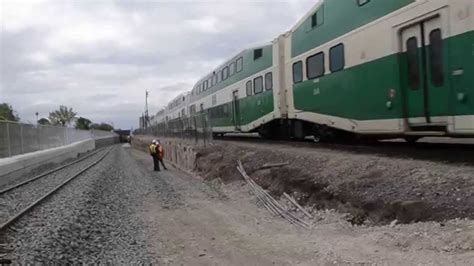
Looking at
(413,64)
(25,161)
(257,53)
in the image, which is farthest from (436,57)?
(25,161)

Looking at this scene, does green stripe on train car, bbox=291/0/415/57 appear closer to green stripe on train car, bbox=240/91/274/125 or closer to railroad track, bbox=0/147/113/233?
green stripe on train car, bbox=240/91/274/125

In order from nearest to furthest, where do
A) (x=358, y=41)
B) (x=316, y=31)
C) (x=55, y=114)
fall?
(x=358, y=41), (x=316, y=31), (x=55, y=114)

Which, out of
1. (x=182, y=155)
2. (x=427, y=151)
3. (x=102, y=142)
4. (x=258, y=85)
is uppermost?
(x=258, y=85)

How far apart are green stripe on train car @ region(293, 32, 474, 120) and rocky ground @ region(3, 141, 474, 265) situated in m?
2.86

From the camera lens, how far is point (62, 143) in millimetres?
41906

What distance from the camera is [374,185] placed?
1015 cm

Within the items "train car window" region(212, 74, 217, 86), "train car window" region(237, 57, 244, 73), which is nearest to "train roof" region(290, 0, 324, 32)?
"train car window" region(237, 57, 244, 73)

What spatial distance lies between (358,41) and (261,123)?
33.8ft

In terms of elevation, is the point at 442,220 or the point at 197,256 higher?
the point at 442,220

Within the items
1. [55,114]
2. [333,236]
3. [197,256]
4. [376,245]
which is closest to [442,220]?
[376,245]

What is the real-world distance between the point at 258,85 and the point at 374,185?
45.6 feet

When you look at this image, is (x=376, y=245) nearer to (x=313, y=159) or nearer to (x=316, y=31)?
(x=313, y=159)

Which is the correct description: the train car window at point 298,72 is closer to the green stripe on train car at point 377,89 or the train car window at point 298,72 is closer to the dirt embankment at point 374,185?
the green stripe on train car at point 377,89

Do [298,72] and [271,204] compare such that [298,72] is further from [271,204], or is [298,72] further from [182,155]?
[182,155]
